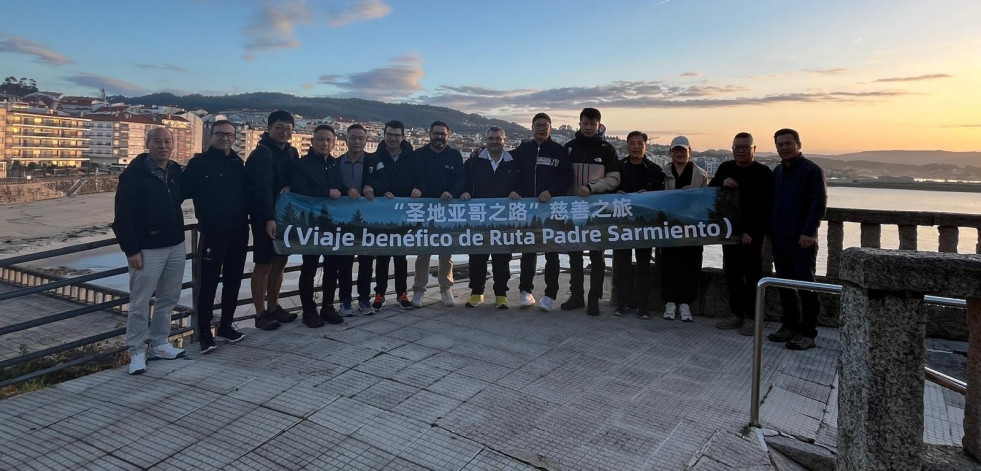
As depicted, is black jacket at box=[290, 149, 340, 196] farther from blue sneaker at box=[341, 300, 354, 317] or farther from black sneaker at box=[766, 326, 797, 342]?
black sneaker at box=[766, 326, 797, 342]

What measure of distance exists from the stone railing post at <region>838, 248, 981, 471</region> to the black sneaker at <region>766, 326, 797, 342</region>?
3.03 meters

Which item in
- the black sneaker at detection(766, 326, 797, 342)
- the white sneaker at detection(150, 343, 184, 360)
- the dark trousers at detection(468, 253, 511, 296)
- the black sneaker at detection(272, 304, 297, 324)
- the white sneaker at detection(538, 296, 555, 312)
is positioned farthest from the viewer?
the dark trousers at detection(468, 253, 511, 296)

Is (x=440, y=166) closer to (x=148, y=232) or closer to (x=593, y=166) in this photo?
(x=593, y=166)

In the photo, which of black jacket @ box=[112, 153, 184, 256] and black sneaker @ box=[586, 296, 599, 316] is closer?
black jacket @ box=[112, 153, 184, 256]

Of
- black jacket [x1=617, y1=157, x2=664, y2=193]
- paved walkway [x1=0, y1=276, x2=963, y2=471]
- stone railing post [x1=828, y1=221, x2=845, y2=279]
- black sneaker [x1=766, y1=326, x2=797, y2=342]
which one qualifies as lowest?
paved walkway [x1=0, y1=276, x2=963, y2=471]

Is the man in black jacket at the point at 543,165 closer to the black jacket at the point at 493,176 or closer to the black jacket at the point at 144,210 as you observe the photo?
the black jacket at the point at 493,176

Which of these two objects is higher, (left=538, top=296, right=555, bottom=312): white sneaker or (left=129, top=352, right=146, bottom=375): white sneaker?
(left=538, top=296, right=555, bottom=312): white sneaker

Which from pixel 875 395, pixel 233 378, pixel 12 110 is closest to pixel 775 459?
pixel 875 395

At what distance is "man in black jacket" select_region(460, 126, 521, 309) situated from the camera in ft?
20.2

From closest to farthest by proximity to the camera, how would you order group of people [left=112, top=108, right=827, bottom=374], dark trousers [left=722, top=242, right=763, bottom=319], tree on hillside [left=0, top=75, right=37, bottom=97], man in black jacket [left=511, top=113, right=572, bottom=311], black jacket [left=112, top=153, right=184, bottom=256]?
black jacket [left=112, top=153, right=184, bottom=256] → group of people [left=112, top=108, right=827, bottom=374] → dark trousers [left=722, top=242, right=763, bottom=319] → man in black jacket [left=511, top=113, right=572, bottom=311] → tree on hillside [left=0, top=75, right=37, bottom=97]

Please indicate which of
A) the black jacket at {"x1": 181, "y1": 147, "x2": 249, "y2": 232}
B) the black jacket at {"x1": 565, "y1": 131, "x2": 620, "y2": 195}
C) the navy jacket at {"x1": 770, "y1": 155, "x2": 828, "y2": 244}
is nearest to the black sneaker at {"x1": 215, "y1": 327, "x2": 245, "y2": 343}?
the black jacket at {"x1": 181, "y1": 147, "x2": 249, "y2": 232}

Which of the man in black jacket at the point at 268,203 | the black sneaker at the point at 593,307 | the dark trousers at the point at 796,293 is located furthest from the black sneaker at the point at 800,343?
the man in black jacket at the point at 268,203

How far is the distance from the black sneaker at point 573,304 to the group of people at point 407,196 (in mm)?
17

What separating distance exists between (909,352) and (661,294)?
13.9 ft
